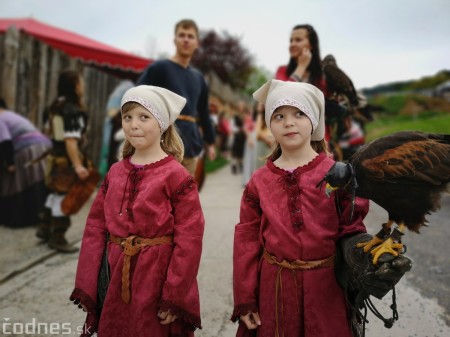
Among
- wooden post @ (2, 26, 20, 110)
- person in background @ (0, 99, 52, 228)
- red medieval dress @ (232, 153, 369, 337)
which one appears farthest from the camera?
wooden post @ (2, 26, 20, 110)

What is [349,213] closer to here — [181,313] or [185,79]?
[181,313]

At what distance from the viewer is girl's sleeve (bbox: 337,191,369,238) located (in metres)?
1.78

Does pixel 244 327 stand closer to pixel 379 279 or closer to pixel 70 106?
pixel 379 279

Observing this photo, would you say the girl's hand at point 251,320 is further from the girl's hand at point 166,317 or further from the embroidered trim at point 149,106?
the embroidered trim at point 149,106

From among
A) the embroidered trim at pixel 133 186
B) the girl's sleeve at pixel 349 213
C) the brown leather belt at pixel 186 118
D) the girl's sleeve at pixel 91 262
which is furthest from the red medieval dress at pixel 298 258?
the brown leather belt at pixel 186 118

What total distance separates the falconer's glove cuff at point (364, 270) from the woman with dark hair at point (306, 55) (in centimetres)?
178

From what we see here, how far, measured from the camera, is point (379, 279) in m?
1.54

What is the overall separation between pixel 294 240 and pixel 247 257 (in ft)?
0.85

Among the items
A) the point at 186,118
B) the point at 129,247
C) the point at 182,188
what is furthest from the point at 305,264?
the point at 186,118

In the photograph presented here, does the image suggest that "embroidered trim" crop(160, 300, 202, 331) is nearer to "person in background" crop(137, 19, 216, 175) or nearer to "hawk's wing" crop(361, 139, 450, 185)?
"hawk's wing" crop(361, 139, 450, 185)

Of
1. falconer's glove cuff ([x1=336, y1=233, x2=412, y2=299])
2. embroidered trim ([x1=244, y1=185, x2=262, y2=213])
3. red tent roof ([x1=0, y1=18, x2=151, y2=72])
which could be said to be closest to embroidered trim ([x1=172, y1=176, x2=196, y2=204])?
embroidered trim ([x1=244, y1=185, x2=262, y2=213])

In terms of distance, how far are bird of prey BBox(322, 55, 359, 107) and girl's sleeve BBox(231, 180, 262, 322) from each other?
1.51 metres

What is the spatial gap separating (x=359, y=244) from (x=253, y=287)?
20.3 inches

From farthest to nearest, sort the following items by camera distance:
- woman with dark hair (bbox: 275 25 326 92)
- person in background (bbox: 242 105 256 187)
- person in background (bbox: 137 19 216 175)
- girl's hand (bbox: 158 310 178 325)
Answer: person in background (bbox: 242 105 256 187) → person in background (bbox: 137 19 216 175) → woman with dark hair (bbox: 275 25 326 92) → girl's hand (bbox: 158 310 178 325)
